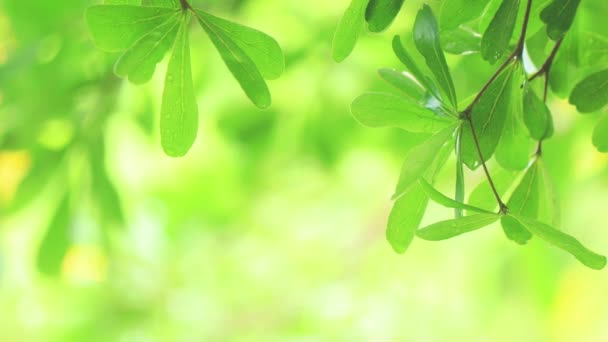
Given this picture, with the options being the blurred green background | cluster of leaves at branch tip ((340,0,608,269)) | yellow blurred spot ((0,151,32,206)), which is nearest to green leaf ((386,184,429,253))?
cluster of leaves at branch tip ((340,0,608,269))

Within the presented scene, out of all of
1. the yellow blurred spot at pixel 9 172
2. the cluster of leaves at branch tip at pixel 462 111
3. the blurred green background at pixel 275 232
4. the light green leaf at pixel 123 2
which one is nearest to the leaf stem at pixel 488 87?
the cluster of leaves at branch tip at pixel 462 111

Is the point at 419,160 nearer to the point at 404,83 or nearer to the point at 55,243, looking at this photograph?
the point at 404,83

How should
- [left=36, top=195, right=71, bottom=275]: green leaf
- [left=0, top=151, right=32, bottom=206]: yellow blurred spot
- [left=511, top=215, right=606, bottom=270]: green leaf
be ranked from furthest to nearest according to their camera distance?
[left=0, top=151, right=32, bottom=206]: yellow blurred spot, [left=36, top=195, right=71, bottom=275]: green leaf, [left=511, top=215, right=606, bottom=270]: green leaf

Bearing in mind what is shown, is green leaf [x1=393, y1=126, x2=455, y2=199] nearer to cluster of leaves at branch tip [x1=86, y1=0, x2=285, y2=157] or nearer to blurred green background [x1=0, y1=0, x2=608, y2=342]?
cluster of leaves at branch tip [x1=86, y1=0, x2=285, y2=157]

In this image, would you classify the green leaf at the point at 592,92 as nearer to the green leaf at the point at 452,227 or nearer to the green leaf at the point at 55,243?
the green leaf at the point at 452,227

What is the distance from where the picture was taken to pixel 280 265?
1.19 metres

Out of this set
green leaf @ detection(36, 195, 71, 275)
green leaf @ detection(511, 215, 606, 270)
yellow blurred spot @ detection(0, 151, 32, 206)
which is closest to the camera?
green leaf @ detection(511, 215, 606, 270)

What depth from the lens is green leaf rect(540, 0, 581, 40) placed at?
228 mm

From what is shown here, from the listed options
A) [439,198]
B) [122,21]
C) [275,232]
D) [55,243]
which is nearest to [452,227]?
[439,198]

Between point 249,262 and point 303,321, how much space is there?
0.41 feet

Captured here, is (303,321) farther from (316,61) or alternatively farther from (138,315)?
(316,61)

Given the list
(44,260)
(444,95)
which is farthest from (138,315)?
(444,95)

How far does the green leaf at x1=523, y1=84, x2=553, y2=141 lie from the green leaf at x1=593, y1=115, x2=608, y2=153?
2 cm

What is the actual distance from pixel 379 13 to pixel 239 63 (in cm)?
4
